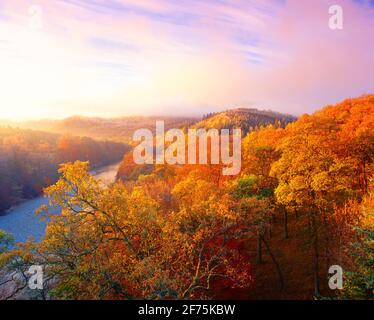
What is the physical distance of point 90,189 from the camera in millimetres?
13422

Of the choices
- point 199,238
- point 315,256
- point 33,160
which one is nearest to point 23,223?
point 33,160

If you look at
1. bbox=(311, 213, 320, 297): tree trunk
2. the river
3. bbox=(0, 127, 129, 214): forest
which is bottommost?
the river

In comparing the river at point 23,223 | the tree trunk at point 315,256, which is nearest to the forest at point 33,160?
the river at point 23,223

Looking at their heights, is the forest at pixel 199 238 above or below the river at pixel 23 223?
above

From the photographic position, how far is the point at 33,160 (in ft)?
230

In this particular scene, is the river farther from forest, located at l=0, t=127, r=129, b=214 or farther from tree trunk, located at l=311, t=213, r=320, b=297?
tree trunk, located at l=311, t=213, r=320, b=297

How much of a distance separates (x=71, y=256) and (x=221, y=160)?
2693cm

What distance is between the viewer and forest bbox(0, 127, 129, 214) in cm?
5733

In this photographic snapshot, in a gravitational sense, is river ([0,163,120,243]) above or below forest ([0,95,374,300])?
below

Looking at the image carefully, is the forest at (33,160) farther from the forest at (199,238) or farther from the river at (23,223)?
the forest at (199,238)

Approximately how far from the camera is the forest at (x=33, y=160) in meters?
57.3

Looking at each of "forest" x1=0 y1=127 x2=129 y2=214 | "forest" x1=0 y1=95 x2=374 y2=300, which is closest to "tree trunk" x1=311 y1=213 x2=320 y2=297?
"forest" x1=0 y1=95 x2=374 y2=300

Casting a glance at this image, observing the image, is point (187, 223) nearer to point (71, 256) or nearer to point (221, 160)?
point (71, 256)
